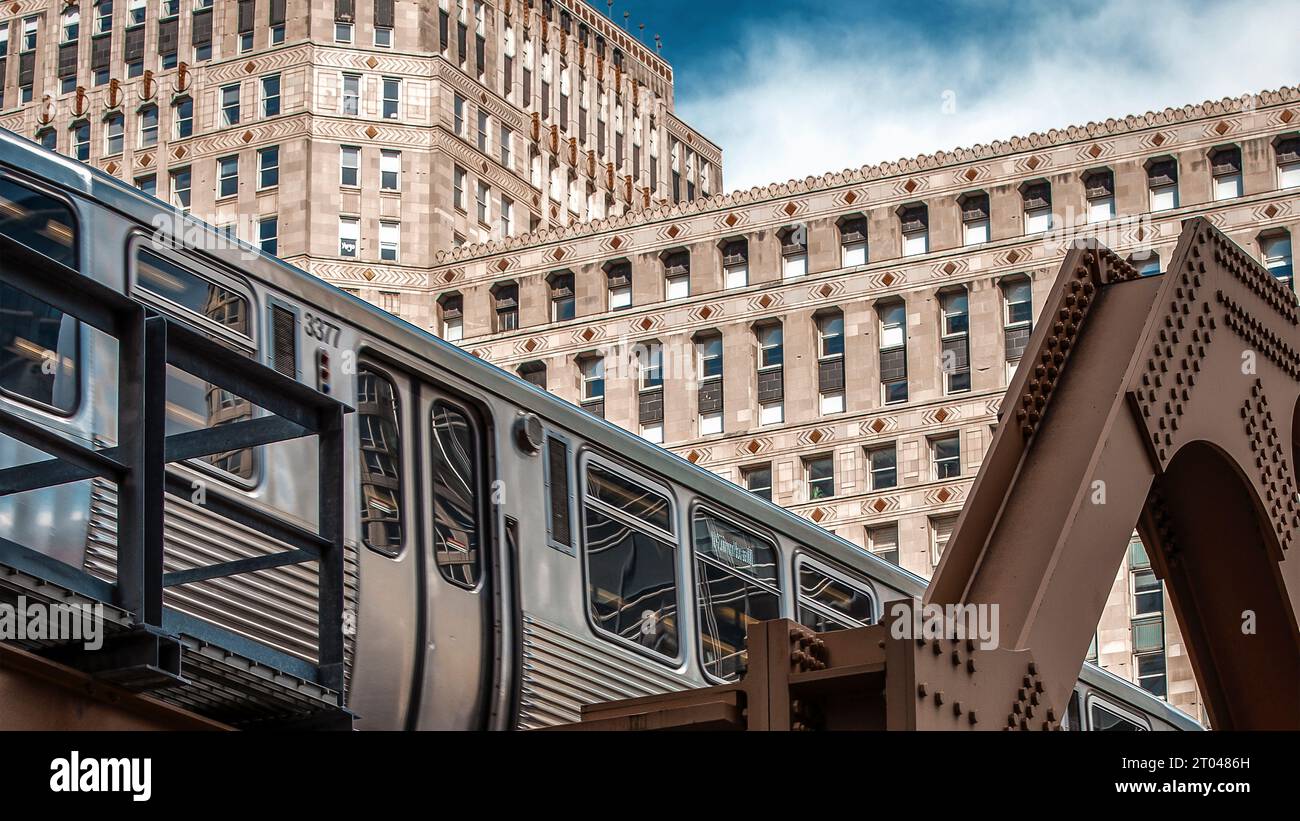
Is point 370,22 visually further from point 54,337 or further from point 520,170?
point 54,337

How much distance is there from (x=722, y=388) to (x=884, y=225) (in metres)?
7.02

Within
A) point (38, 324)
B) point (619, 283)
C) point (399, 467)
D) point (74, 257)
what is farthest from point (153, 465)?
point (619, 283)

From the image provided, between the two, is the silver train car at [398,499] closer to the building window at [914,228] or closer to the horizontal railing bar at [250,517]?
the horizontal railing bar at [250,517]

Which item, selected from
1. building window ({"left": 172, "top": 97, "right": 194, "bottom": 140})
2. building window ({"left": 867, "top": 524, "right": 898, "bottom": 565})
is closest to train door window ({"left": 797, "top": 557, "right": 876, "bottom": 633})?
building window ({"left": 867, "top": 524, "right": 898, "bottom": 565})

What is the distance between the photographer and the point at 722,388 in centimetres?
7000

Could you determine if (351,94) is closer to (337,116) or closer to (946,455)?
(337,116)

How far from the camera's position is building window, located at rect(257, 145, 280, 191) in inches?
3152

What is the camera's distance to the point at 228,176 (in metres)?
81.1

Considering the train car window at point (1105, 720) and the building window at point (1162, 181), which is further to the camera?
the building window at point (1162, 181)

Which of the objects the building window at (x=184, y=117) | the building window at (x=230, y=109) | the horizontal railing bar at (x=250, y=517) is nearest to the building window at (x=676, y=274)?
the building window at (x=230, y=109)

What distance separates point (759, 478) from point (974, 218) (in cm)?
1007

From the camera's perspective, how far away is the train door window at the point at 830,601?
1828 cm

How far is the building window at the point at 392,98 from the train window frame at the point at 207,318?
69054 millimetres

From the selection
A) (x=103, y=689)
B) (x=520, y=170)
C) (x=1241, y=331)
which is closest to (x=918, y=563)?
(x=520, y=170)
